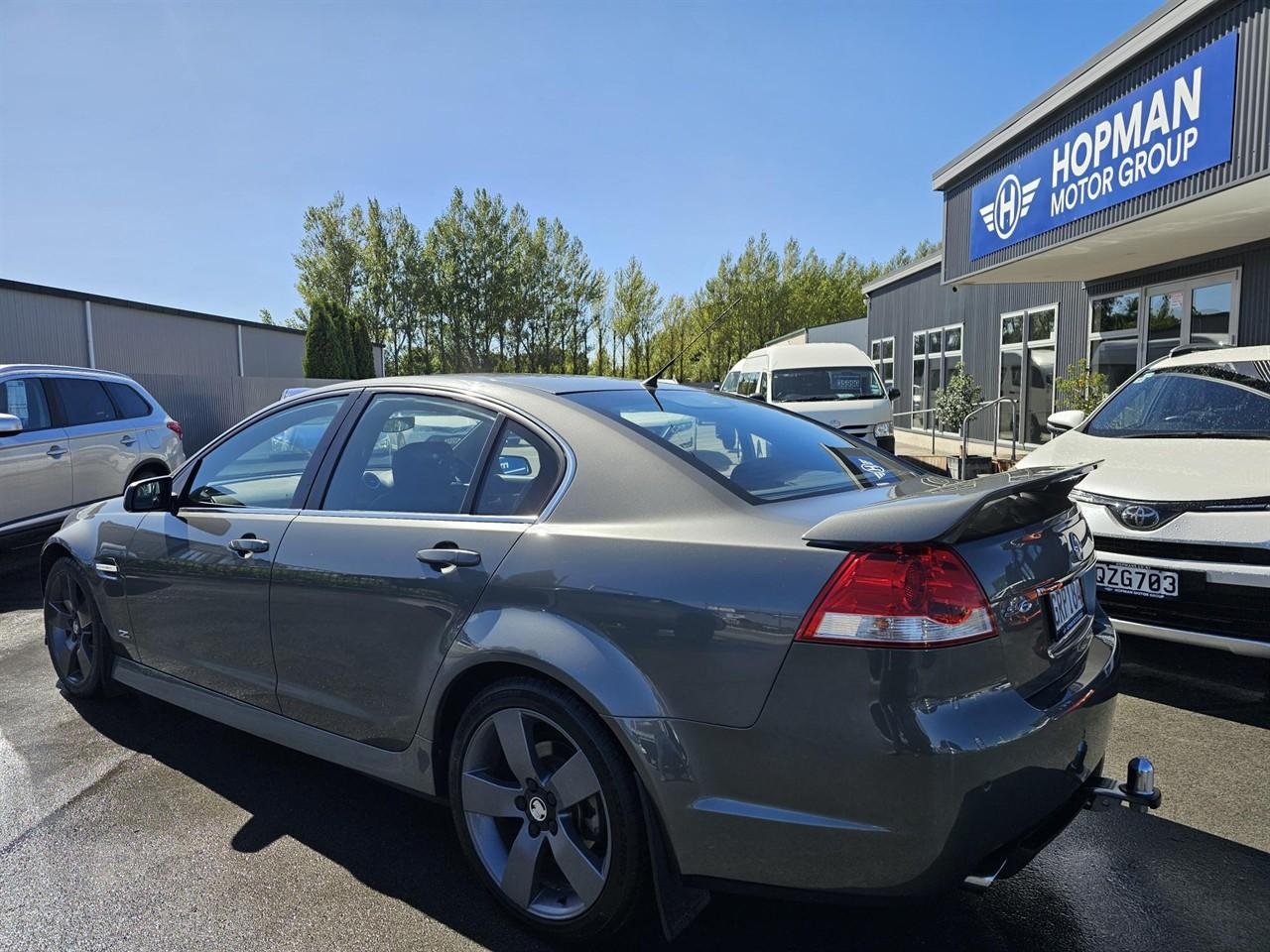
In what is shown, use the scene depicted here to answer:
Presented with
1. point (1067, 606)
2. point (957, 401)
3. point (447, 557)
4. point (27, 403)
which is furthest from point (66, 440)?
point (957, 401)

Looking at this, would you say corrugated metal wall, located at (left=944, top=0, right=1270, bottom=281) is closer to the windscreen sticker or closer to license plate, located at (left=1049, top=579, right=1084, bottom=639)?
the windscreen sticker

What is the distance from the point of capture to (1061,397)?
13.5 m

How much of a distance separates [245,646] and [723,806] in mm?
1915

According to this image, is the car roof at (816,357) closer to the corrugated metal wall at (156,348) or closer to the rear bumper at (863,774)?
the rear bumper at (863,774)

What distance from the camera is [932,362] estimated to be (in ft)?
69.4

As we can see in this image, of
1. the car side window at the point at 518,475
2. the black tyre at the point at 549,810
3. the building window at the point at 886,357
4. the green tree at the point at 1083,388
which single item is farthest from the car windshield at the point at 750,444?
the building window at the point at 886,357

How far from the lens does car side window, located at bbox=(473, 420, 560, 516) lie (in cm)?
237

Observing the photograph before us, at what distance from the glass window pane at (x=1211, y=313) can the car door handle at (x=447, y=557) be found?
431 inches

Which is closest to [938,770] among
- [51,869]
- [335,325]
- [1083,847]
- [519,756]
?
[519,756]

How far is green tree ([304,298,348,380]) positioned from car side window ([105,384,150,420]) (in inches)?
928

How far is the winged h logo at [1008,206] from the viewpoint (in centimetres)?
1146

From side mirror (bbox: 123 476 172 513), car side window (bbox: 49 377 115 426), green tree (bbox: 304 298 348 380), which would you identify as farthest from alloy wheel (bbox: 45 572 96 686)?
green tree (bbox: 304 298 348 380)

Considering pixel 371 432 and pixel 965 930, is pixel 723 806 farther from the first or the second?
pixel 371 432

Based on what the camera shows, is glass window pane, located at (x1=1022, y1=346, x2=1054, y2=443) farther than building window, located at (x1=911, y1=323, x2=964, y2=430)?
No
